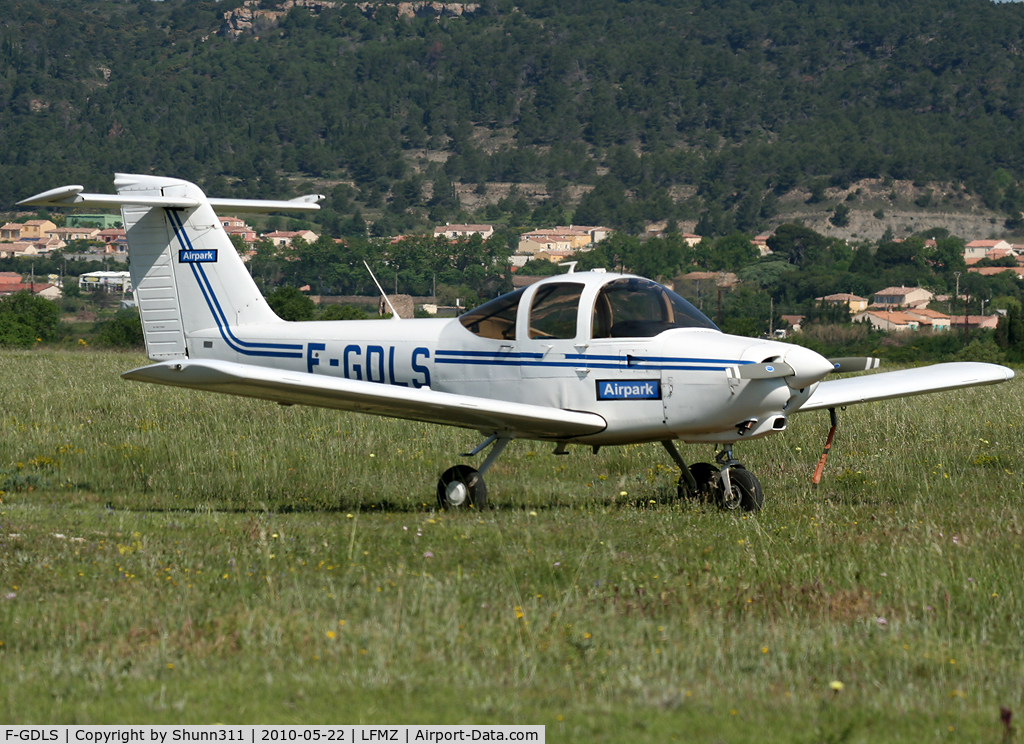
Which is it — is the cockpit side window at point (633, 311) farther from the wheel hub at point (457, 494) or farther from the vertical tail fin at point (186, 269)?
the vertical tail fin at point (186, 269)

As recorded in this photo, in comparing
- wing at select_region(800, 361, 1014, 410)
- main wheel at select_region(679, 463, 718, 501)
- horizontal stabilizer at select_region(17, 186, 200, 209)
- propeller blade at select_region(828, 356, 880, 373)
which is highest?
horizontal stabilizer at select_region(17, 186, 200, 209)

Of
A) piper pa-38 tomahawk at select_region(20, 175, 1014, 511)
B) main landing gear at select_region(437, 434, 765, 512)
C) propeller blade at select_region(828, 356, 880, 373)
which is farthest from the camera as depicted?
main landing gear at select_region(437, 434, 765, 512)

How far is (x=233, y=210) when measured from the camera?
544 inches

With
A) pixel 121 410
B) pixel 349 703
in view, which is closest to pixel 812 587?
pixel 349 703

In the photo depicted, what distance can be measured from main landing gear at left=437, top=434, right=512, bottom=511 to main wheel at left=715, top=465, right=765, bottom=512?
1.95m

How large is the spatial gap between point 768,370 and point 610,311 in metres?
1.50

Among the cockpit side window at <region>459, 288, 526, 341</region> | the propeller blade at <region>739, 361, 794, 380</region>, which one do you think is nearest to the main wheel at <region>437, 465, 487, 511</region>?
the cockpit side window at <region>459, 288, 526, 341</region>

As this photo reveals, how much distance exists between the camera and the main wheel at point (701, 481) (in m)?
11.2

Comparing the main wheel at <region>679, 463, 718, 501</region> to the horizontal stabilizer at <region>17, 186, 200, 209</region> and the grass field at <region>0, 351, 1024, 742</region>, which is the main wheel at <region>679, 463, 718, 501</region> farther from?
the horizontal stabilizer at <region>17, 186, 200, 209</region>

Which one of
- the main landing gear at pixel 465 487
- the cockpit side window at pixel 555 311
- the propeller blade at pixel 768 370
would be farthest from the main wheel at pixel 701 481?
the cockpit side window at pixel 555 311

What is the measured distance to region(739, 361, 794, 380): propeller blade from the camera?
980 cm

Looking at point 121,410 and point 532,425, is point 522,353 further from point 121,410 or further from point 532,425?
point 121,410

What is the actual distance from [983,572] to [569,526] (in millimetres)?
3123
